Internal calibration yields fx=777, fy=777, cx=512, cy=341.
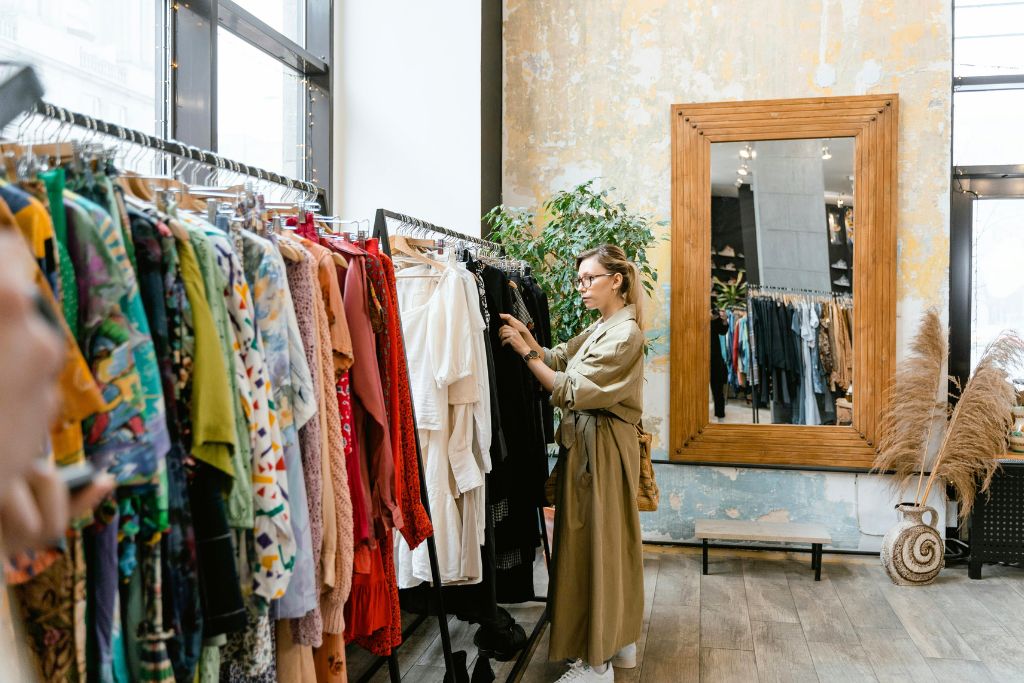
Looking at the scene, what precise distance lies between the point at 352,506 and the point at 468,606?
4.39 ft

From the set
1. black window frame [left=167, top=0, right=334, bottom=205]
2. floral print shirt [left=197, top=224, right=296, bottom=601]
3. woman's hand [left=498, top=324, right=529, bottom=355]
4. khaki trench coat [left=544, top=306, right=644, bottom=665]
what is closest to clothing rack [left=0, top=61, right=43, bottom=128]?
floral print shirt [left=197, top=224, right=296, bottom=601]

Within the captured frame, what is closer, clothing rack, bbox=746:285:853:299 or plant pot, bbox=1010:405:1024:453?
plant pot, bbox=1010:405:1024:453

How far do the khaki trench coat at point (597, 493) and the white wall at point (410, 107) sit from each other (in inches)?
70.4

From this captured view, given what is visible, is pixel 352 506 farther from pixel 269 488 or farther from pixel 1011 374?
pixel 1011 374

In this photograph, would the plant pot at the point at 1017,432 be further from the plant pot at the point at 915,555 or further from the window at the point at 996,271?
the plant pot at the point at 915,555

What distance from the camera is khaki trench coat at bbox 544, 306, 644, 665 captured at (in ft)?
8.96

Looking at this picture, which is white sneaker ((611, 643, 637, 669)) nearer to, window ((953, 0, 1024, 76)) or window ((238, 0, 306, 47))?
window ((238, 0, 306, 47))

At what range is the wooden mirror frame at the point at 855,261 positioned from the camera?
4395 mm

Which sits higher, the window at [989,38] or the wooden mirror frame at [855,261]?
the window at [989,38]

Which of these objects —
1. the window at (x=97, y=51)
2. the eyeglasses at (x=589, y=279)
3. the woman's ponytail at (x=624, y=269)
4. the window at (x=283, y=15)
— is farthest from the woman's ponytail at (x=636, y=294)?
the window at (x=283, y=15)

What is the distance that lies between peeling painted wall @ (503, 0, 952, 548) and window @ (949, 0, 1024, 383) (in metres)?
0.27

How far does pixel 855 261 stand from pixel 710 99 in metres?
1.27

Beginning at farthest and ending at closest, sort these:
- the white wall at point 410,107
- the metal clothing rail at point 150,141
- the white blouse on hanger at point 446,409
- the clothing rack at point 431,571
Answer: the white wall at point 410,107 → the white blouse on hanger at point 446,409 → the clothing rack at point 431,571 → the metal clothing rail at point 150,141

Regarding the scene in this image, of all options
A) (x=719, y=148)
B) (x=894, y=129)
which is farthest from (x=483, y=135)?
(x=894, y=129)
